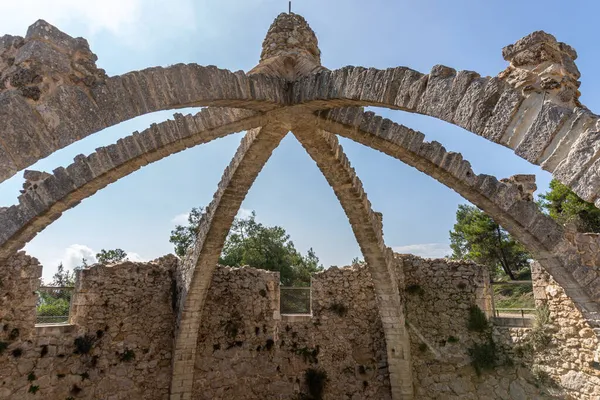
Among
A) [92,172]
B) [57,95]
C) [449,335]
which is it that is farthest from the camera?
[449,335]

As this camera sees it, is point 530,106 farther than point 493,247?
No

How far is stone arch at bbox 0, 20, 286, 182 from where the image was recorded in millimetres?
2912

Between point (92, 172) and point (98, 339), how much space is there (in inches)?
202

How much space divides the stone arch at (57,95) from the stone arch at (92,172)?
1394 mm

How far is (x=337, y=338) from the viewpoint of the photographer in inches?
406

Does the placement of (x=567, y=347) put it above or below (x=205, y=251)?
below

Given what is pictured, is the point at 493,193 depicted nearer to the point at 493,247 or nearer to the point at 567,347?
the point at 567,347

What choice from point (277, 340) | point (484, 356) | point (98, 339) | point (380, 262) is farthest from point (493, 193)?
point (98, 339)

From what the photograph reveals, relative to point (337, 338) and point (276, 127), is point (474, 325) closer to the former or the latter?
point (337, 338)

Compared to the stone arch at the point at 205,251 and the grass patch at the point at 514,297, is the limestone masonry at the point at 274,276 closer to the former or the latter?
the stone arch at the point at 205,251

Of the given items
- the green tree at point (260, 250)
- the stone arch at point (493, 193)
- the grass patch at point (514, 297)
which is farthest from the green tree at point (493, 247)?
the stone arch at point (493, 193)

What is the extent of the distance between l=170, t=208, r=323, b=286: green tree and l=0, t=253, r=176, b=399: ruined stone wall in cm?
1244

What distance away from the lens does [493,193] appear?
597 centimetres

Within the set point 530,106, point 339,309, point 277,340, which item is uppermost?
point 530,106
